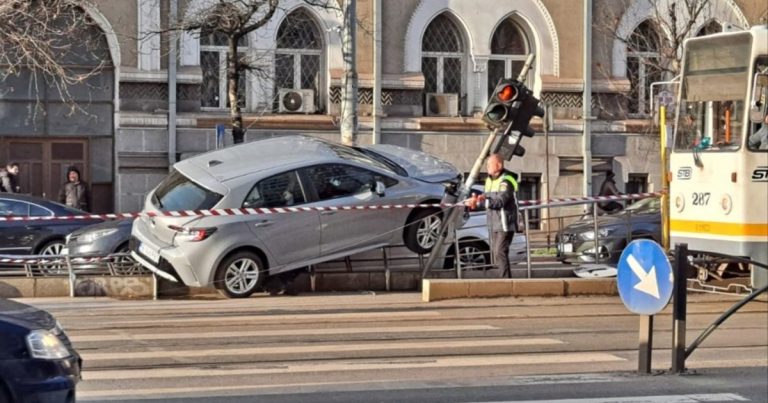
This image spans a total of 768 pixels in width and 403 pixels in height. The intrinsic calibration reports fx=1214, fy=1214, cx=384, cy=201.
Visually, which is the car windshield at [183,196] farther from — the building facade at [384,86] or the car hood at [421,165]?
the building facade at [384,86]

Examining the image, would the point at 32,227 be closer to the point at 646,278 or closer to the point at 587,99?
the point at 646,278

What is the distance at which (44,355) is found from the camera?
7.06 m

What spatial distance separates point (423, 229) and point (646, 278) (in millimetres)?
7137

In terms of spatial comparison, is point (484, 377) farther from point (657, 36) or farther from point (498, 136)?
point (657, 36)

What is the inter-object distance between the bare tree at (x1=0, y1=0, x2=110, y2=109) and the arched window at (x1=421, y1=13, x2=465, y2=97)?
8.01 m

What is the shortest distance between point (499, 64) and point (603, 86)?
2.76 metres

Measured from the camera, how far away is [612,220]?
1898 centimetres

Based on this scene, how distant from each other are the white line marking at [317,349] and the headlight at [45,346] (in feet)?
11.7

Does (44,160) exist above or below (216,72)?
below

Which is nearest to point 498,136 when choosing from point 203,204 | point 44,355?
point 203,204

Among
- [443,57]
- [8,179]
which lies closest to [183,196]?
[8,179]

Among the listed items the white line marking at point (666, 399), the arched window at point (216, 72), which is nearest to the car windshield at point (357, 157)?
the white line marking at point (666, 399)

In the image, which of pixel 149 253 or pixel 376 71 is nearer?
pixel 149 253

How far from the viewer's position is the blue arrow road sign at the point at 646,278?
31.1 ft
